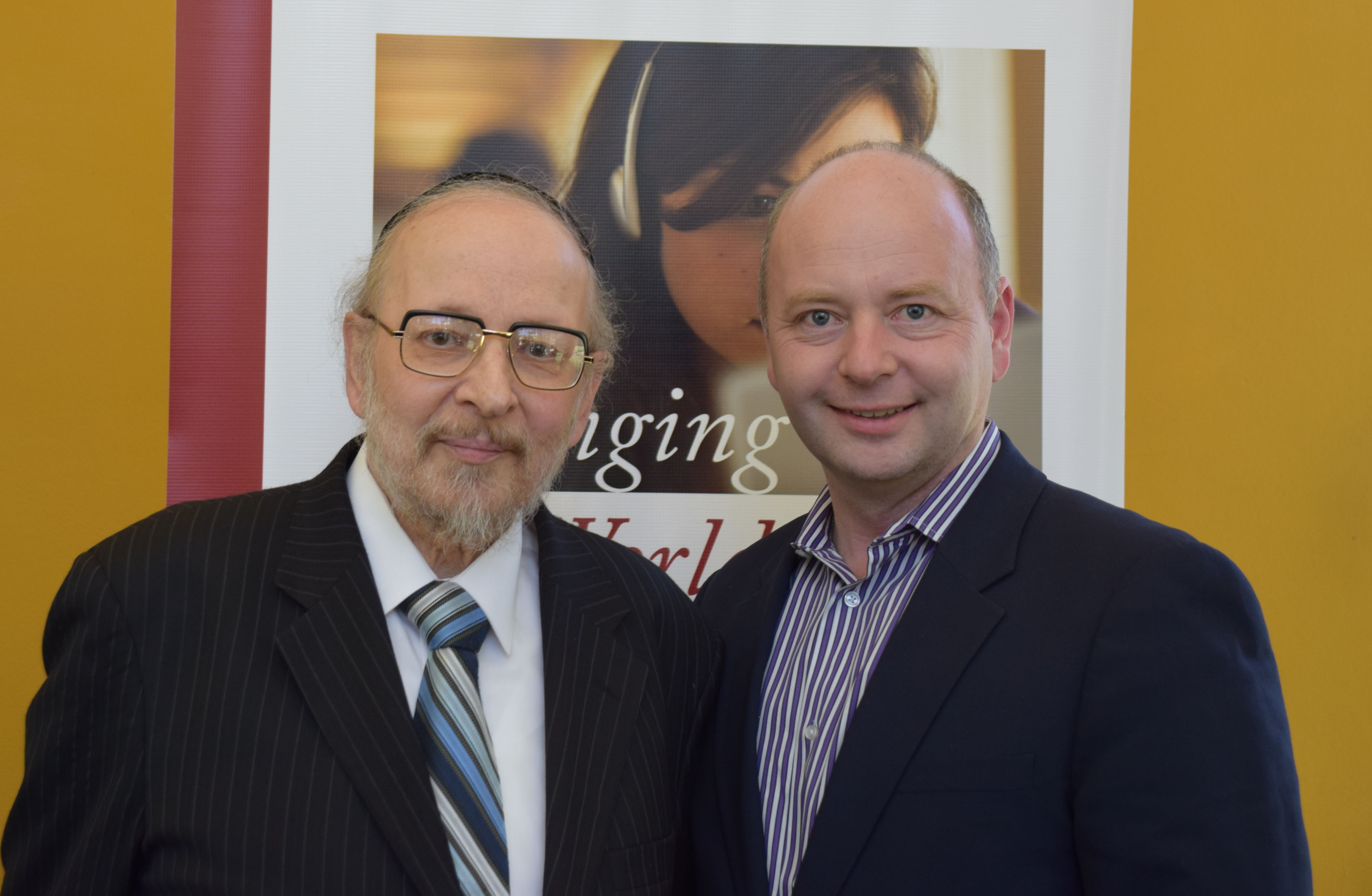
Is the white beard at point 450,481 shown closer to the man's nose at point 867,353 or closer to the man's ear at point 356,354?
the man's ear at point 356,354

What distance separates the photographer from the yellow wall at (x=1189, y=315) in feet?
8.35

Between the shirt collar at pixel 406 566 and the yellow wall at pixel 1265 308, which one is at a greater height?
the yellow wall at pixel 1265 308

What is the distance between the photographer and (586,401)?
1.84 metres

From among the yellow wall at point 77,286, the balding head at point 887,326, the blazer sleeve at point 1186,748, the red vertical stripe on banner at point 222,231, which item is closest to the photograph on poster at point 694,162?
the red vertical stripe on banner at point 222,231

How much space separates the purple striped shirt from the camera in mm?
1574

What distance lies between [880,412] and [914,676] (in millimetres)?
431

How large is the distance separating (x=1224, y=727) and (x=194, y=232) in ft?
8.08

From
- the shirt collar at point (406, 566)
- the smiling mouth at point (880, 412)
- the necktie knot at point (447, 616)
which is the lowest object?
the necktie knot at point (447, 616)

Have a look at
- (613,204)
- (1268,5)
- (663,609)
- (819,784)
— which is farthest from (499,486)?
(1268,5)

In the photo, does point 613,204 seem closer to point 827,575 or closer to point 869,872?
point 827,575

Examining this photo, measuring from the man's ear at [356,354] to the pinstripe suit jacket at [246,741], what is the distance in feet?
0.91

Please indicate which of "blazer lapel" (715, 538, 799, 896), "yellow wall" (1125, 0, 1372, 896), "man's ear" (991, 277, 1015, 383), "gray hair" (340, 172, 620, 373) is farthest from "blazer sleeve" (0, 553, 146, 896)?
"yellow wall" (1125, 0, 1372, 896)

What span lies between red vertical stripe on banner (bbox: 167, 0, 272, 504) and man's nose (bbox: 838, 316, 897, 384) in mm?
1595

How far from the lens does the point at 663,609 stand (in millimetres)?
1830
